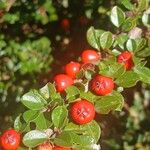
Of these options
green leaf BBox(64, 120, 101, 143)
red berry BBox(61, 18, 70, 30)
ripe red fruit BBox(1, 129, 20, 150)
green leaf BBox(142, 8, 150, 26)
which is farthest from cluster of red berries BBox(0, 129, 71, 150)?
red berry BBox(61, 18, 70, 30)

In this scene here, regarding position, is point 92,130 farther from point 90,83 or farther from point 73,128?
point 90,83

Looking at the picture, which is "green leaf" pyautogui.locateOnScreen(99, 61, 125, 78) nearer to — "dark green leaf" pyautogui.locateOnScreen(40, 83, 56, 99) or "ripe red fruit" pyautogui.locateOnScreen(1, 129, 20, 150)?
"dark green leaf" pyautogui.locateOnScreen(40, 83, 56, 99)

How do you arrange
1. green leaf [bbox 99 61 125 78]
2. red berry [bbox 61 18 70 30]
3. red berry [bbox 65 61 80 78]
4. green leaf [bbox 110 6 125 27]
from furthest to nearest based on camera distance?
red berry [bbox 61 18 70 30], green leaf [bbox 110 6 125 27], red berry [bbox 65 61 80 78], green leaf [bbox 99 61 125 78]

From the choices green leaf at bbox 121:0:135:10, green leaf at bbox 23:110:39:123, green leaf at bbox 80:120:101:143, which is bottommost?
green leaf at bbox 80:120:101:143

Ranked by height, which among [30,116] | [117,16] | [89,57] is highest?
[117,16]

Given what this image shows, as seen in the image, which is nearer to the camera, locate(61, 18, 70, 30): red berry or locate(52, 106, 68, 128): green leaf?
locate(52, 106, 68, 128): green leaf

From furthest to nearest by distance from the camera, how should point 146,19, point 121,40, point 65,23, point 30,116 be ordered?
point 65,23, point 146,19, point 121,40, point 30,116

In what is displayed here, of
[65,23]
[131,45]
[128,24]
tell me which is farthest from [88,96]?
[65,23]
